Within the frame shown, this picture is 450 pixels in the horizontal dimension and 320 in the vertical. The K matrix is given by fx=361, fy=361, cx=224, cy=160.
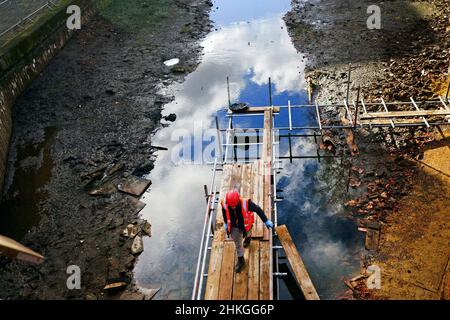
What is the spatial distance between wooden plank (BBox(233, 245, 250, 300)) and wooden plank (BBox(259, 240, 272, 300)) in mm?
335

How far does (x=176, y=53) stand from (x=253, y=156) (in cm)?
1041

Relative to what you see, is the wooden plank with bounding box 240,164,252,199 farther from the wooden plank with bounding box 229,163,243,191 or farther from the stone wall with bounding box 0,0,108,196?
the stone wall with bounding box 0,0,108,196

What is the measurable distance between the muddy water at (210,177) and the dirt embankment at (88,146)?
0.80 meters

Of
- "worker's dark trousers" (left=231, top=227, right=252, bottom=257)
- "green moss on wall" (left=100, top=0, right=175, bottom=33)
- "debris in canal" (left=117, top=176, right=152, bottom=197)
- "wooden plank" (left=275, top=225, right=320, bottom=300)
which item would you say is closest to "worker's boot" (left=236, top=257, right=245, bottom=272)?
"worker's dark trousers" (left=231, top=227, right=252, bottom=257)

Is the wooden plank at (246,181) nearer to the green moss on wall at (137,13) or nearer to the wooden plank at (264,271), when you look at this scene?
the wooden plank at (264,271)

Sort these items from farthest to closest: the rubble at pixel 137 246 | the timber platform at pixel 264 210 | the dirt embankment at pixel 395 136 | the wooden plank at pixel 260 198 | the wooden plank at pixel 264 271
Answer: the rubble at pixel 137 246 → the dirt embankment at pixel 395 136 → the wooden plank at pixel 260 198 → the timber platform at pixel 264 210 → the wooden plank at pixel 264 271

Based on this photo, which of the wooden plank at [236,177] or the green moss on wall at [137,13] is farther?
the green moss on wall at [137,13]

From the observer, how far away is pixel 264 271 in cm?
859

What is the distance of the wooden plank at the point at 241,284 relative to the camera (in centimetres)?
812

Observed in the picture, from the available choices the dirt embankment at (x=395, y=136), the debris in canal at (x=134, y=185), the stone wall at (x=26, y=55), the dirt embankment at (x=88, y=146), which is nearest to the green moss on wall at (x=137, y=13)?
the dirt embankment at (x=88, y=146)

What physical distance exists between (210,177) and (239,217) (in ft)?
16.9

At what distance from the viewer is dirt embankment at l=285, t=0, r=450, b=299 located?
9.66 metres

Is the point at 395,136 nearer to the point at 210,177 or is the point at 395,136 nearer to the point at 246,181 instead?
the point at 246,181
